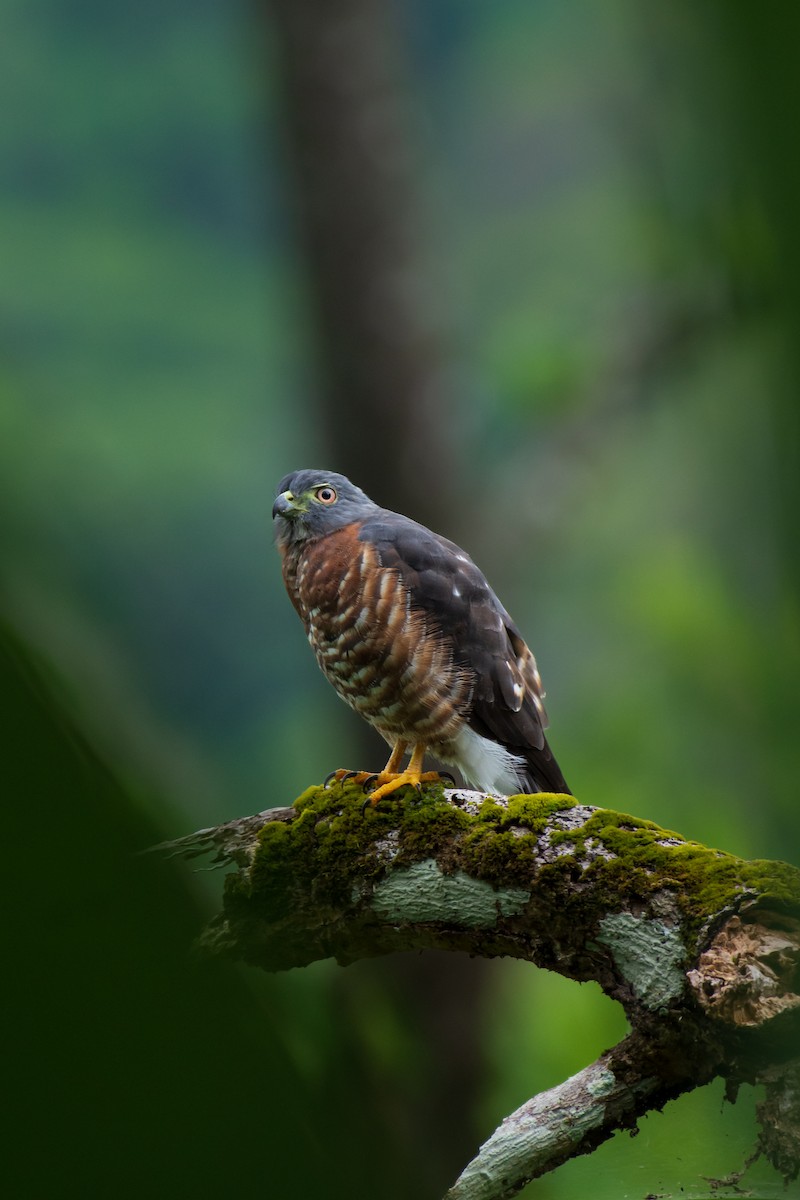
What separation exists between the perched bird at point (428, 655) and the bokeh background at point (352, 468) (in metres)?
0.58

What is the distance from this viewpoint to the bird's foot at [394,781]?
2.70m

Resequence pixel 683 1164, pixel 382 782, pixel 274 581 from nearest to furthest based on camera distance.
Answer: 1. pixel 683 1164
2. pixel 382 782
3. pixel 274 581

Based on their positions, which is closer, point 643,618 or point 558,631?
point 643,618

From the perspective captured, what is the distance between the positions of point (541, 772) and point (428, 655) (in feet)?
1.70

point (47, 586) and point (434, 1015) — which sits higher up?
point (47, 586)

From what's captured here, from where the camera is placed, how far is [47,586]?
1.66ft

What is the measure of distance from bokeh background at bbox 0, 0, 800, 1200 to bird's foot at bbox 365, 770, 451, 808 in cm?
43

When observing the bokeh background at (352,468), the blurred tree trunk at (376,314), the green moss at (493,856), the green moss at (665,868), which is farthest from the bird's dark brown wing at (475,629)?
the blurred tree trunk at (376,314)

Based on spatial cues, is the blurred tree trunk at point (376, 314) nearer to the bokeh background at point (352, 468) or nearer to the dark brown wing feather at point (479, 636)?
the bokeh background at point (352, 468)

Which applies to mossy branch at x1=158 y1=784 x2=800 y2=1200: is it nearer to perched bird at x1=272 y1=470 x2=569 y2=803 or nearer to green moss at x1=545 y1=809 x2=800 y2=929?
green moss at x1=545 y1=809 x2=800 y2=929

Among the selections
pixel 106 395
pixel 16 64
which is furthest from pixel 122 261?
pixel 16 64

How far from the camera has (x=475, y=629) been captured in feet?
11.0

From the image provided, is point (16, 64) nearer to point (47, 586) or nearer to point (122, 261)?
point (122, 261)

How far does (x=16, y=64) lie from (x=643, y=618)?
10916 millimetres
